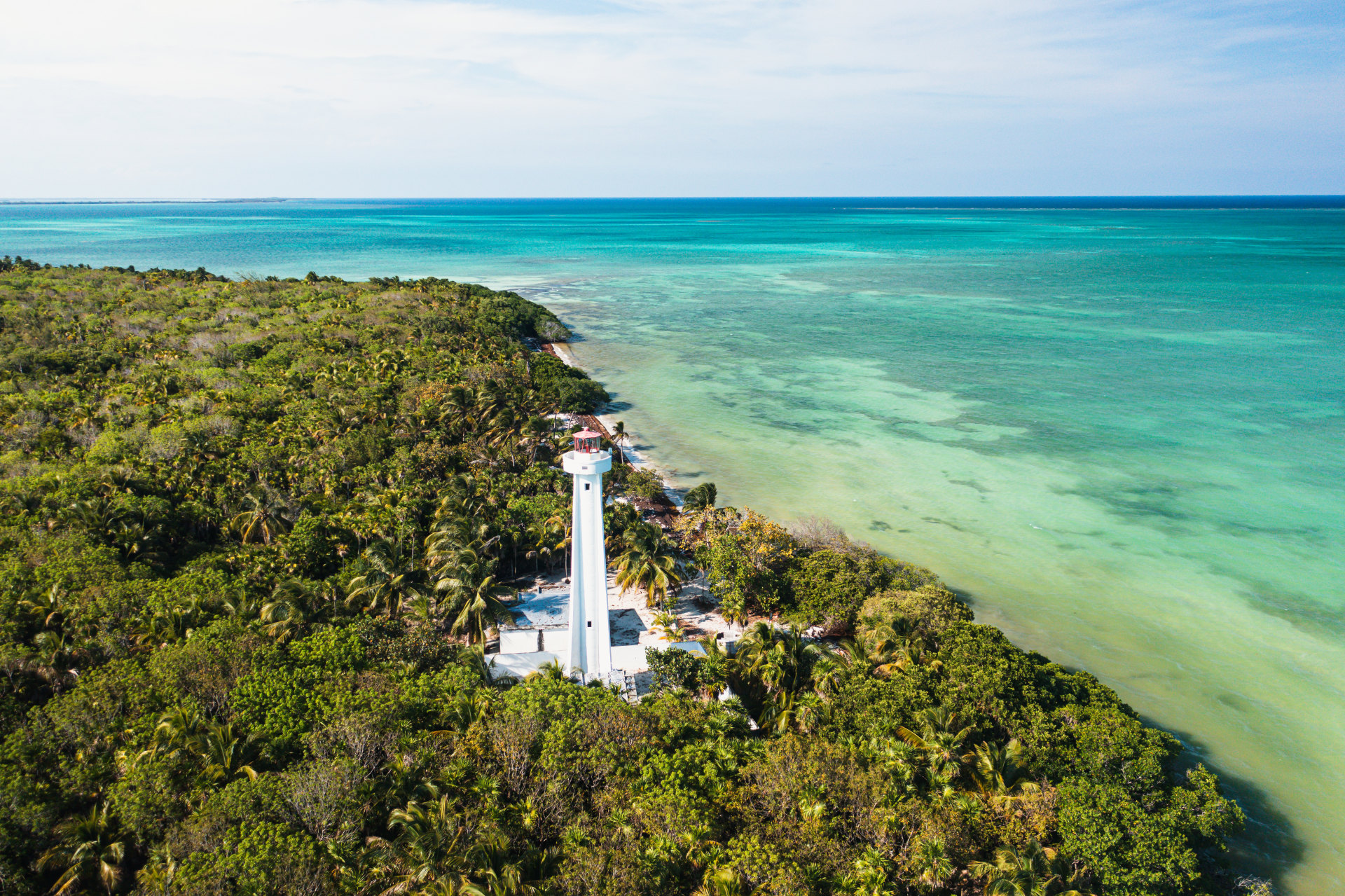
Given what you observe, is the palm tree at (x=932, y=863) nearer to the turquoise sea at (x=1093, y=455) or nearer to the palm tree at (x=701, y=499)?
the turquoise sea at (x=1093, y=455)

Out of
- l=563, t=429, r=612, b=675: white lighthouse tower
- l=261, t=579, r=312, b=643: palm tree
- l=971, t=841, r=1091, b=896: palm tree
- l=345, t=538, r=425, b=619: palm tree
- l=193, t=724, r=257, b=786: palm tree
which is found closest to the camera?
l=971, t=841, r=1091, b=896: palm tree

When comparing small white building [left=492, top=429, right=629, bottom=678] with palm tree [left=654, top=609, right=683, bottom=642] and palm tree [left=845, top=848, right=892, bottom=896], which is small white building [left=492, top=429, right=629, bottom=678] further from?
palm tree [left=845, top=848, right=892, bottom=896]

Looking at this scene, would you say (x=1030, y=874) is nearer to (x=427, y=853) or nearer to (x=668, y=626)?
(x=427, y=853)

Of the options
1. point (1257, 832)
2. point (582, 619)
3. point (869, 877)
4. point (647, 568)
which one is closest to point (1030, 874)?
point (869, 877)

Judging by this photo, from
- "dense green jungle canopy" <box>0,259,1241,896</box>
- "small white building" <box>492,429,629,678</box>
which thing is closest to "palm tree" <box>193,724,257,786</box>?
"dense green jungle canopy" <box>0,259,1241,896</box>

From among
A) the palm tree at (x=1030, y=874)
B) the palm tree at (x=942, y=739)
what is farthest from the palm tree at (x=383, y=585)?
the palm tree at (x=1030, y=874)
